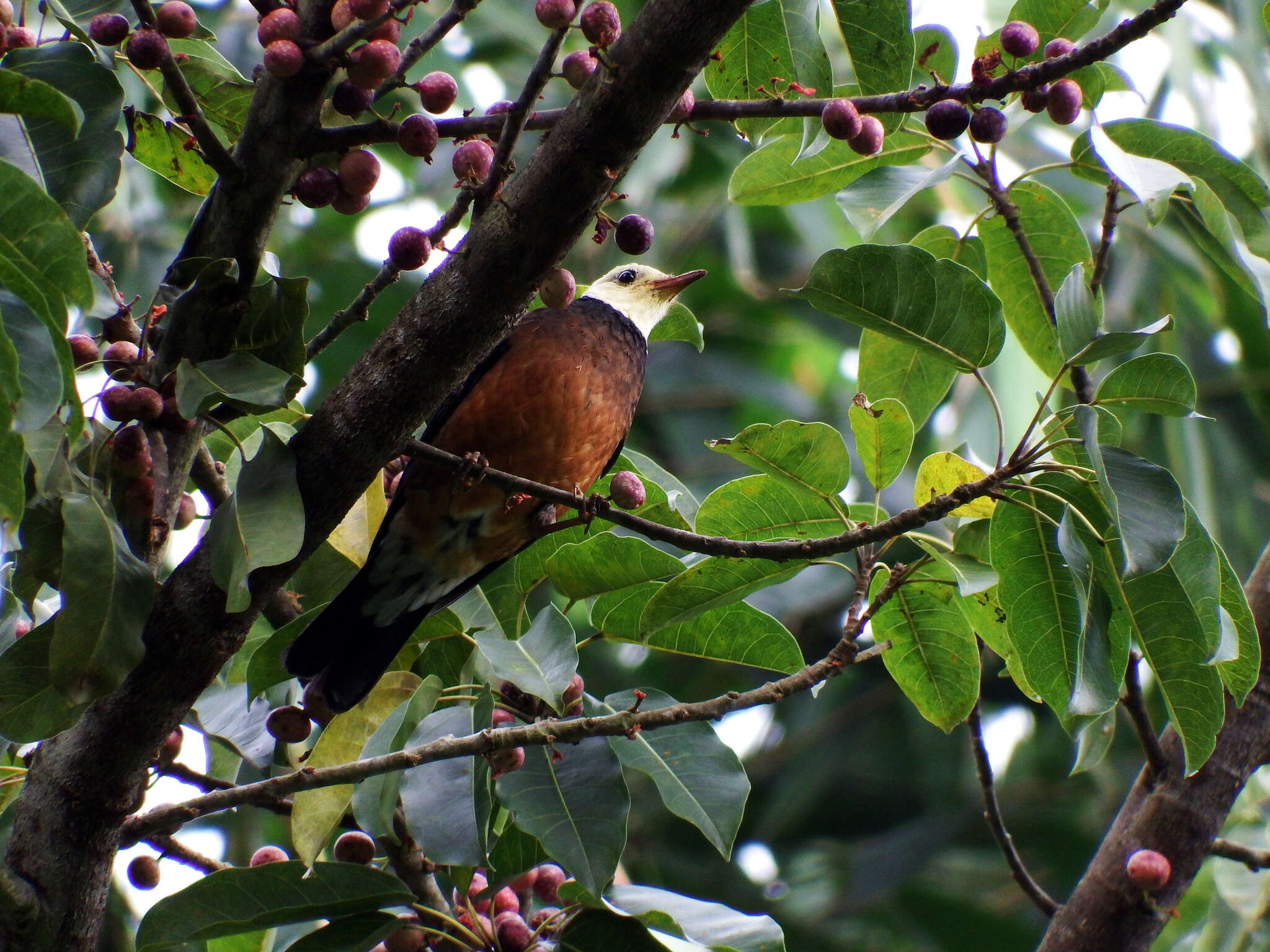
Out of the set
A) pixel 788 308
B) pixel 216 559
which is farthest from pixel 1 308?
pixel 788 308

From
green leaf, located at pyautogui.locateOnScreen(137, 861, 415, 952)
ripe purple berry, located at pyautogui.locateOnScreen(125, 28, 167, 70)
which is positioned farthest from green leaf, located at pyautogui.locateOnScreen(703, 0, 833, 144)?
green leaf, located at pyautogui.locateOnScreen(137, 861, 415, 952)

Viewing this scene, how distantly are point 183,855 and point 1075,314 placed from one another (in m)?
1.83

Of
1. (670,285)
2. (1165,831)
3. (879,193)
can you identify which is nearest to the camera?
(879,193)

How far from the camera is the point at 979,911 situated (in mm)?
6133

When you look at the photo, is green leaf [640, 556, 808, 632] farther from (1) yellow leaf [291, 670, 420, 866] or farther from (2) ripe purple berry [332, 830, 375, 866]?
(2) ripe purple berry [332, 830, 375, 866]

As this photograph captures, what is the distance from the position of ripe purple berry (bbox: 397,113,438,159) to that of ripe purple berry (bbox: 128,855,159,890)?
1.44 meters

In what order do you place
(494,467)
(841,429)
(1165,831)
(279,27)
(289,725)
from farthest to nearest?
(841,429), (494,467), (1165,831), (289,725), (279,27)

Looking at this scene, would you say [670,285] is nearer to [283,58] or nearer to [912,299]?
[912,299]

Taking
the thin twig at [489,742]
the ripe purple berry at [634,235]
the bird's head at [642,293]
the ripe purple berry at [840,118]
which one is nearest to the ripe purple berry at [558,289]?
the ripe purple berry at [634,235]

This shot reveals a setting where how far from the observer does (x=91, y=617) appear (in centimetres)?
167

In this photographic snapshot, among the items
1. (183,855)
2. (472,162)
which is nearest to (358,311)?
(472,162)

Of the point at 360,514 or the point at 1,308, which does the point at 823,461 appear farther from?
the point at 1,308

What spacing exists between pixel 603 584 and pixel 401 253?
0.71 meters

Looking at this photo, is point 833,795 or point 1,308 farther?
point 833,795
